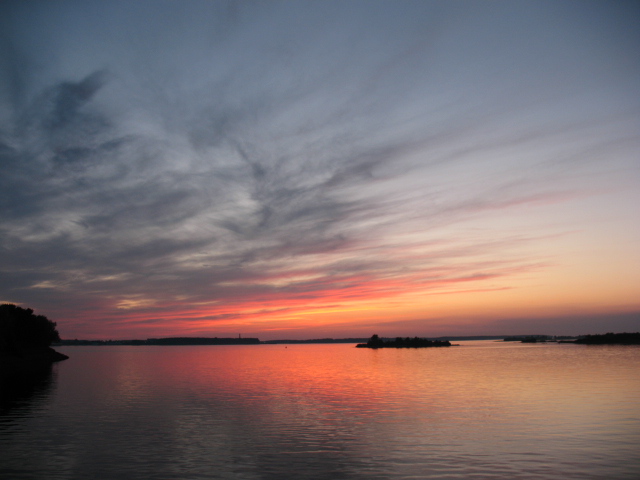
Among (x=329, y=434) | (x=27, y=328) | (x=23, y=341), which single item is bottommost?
(x=329, y=434)

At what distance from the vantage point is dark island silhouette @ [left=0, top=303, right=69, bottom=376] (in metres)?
110

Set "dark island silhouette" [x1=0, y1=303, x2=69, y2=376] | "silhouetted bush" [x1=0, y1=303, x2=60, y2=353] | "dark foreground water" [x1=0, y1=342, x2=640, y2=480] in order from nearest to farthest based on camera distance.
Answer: "dark foreground water" [x1=0, y1=342, x2=640, y2=480] → "dark island silhouette" [x1=0, y1=303, x2=69, y2=376] → "silhouetted bush" [x1=0, y1=303, x2=60, y2=353]

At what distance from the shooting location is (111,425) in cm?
3691

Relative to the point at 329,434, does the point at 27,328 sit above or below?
above

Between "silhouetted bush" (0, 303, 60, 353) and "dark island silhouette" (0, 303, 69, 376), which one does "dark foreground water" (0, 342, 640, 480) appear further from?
"silhouetted bush" (0, 303, 60, 353)

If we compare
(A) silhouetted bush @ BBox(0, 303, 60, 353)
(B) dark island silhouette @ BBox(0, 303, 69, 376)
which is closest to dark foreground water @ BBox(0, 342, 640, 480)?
(B) dark island silhouette @ BBox(0, 303, 69, 376)

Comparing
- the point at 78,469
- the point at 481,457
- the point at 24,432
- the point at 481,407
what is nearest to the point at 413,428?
the point at 481,457

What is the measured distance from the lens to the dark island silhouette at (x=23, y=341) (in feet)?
363

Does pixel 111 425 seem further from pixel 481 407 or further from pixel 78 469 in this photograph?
pixel 481 407

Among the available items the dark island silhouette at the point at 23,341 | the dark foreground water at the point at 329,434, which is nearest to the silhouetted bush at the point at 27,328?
the dark island silhouette at the point at 23,341

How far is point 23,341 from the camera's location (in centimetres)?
13788

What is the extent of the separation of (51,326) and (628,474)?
→ 176m

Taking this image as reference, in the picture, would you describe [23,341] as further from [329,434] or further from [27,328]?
[329,434]

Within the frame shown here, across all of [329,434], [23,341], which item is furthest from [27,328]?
[329,434]
